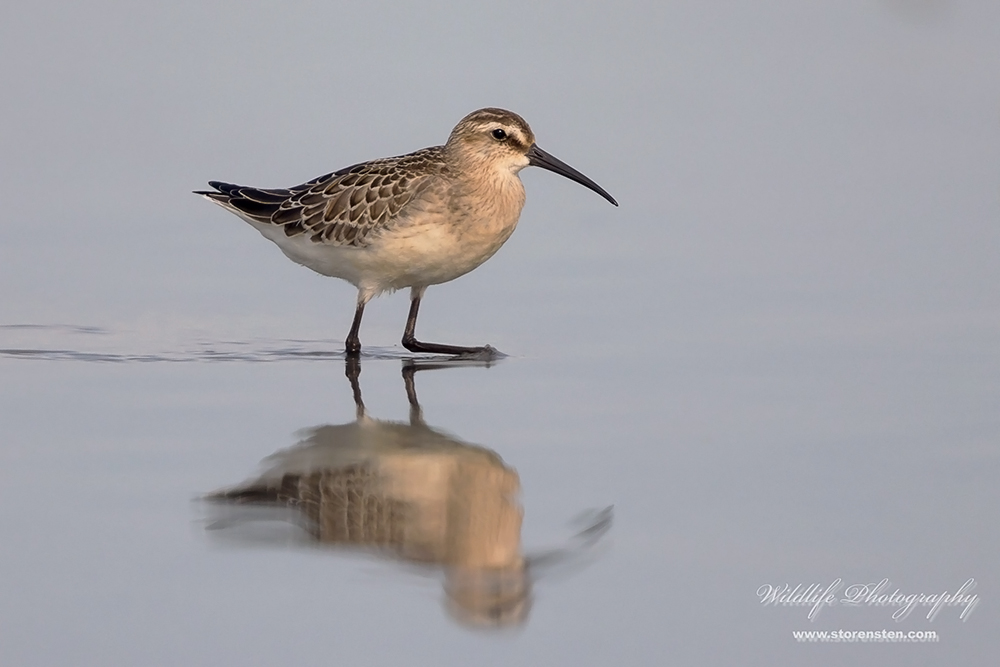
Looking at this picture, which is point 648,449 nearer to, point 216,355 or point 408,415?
point 408,415

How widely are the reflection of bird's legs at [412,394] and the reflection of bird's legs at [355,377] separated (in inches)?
11.1

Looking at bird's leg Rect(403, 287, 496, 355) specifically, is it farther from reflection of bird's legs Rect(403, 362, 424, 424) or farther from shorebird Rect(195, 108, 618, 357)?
reflection of bird's legs Rect(403, 362, 424, 424)

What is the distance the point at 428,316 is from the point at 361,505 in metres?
4.33

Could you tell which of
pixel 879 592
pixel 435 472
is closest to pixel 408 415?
pixel 435 472

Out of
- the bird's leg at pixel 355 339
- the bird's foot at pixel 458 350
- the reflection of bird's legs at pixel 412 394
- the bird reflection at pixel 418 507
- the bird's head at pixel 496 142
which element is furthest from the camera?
the bird's head at pixel 496 142

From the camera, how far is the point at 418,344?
34.0 ft

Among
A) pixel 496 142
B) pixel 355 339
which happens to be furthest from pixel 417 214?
pixel 355 339

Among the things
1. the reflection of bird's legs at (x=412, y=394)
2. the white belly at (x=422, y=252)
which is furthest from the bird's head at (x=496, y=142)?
the reflection of bird's legs at (x=412, y=394)

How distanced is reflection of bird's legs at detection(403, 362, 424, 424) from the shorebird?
0.27m

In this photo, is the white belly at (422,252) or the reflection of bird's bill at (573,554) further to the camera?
the white belly at (422,252)

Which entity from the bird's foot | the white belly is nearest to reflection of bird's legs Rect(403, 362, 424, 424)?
the bird's foot

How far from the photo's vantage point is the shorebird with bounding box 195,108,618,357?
1043 centimetres

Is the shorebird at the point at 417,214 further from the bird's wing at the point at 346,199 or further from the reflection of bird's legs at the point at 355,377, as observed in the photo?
the reflection of bird's legs at the point at 355,377

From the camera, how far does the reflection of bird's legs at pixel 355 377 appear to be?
349 inches
